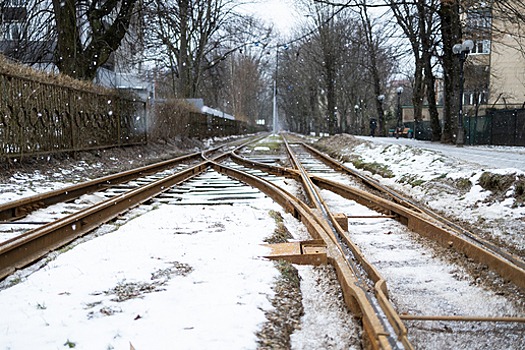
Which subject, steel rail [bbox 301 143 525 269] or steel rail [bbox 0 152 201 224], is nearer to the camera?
steel rail [bbox 301 143 525 269]

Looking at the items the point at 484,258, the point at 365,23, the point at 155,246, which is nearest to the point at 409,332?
the point at 484,258

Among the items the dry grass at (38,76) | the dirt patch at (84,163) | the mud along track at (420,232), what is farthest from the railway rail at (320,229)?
the dry grass at (38,76)

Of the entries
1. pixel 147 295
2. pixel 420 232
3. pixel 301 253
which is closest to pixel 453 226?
pixel 420 232

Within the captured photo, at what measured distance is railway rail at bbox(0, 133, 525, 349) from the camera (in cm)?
311

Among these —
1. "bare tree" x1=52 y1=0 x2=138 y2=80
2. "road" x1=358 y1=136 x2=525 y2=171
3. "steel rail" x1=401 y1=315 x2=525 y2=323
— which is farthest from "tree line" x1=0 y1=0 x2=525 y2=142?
"steel rail" x1=401 y1=315 x2=525 y2=323

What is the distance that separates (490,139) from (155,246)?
82.4ft

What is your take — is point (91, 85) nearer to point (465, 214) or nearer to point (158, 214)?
point (158, 214)

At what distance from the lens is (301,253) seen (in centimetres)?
441

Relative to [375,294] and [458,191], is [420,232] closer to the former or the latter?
[375,294]

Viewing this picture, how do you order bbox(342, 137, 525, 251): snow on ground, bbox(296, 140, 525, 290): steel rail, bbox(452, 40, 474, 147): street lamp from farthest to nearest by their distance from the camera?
bbox(452, 40, 474, 147): street lamp, bbox(342, 137, 525, 251): snow on ground, bbox(296, 140, 525, 290): steel rail

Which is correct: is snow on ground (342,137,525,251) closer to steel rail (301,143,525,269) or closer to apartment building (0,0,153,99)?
steel rail (301,143,525,269)

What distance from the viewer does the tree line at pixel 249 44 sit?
17.3 m

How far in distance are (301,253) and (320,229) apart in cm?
76

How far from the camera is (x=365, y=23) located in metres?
34.8
